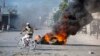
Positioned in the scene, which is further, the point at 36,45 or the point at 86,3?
the point at 36,45

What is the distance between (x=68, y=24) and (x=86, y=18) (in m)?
0.71

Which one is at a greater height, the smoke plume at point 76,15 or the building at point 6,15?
the building at point 6,15

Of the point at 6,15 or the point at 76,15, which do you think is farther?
the point at 6,15

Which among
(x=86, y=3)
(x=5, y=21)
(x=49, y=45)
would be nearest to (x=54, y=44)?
(x=49, y=45)

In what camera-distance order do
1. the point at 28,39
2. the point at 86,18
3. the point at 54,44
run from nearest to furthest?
the point at 86,18 < the point at 28,39 < the point at 54,44

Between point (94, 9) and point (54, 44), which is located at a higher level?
point (94, 9)

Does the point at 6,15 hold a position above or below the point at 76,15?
above

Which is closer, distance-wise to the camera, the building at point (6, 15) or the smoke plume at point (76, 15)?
the smoke plume at point (76, 15)

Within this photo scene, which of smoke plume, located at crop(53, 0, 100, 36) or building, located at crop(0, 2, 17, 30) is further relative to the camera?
building, located at crop(0, 2, 17, 30)

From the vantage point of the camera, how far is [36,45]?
69.2ft

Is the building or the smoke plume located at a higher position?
the building

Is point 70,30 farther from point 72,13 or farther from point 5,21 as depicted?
point 5,21

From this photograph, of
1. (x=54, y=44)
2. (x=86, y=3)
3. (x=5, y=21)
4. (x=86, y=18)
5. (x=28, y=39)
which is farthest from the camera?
(x=5, y=21)

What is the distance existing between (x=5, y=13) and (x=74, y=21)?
67.5 meters
